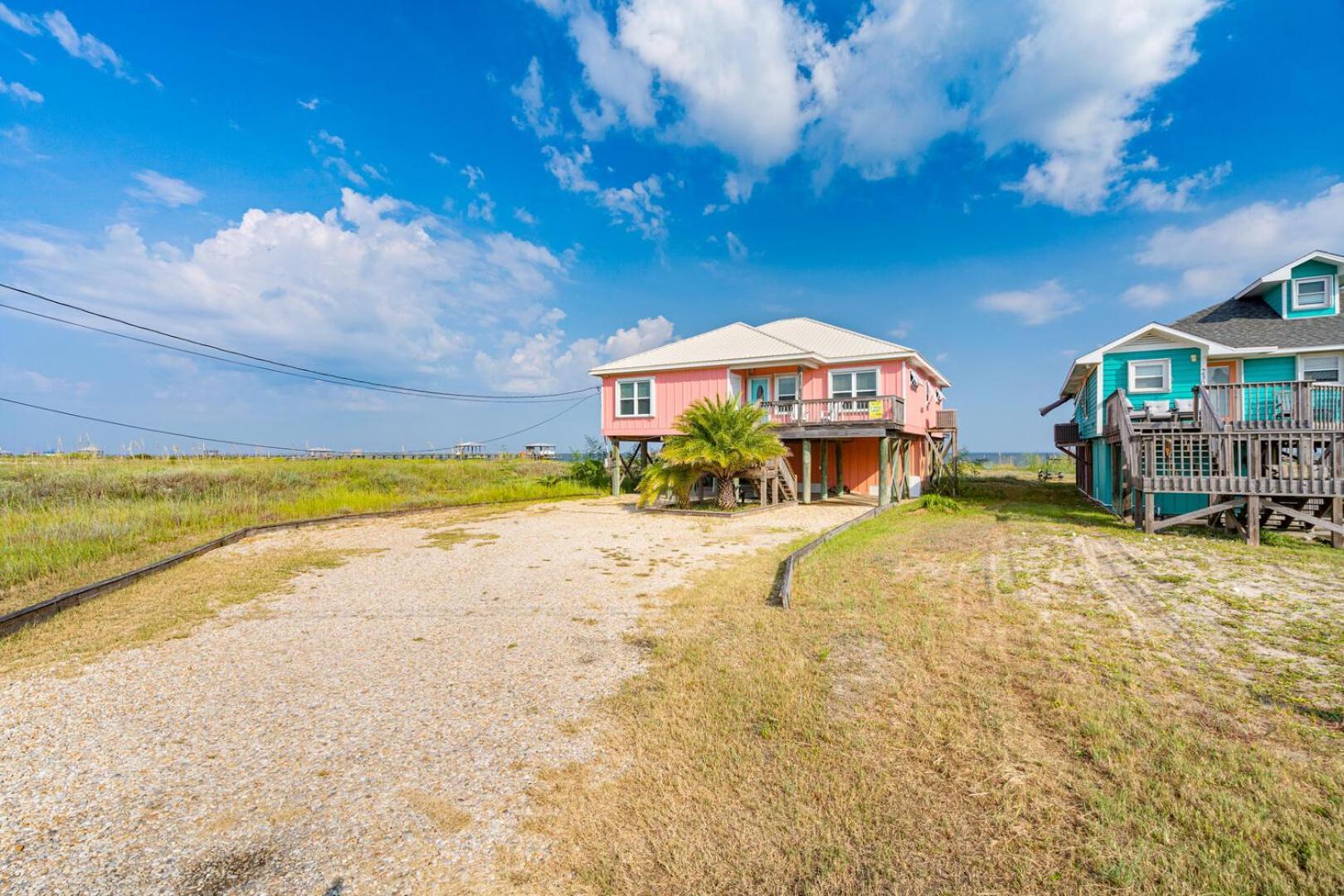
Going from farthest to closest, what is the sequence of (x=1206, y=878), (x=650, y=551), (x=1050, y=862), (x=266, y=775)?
(x=650, y=551)
(x=266, y=775)
(x=1050, y=862)
(x=1206, y=878)

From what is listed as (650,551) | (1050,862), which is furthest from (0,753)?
(650,551)

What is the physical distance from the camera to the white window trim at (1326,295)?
584 inches

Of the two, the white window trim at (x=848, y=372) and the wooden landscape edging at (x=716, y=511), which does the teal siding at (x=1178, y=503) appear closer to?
the white window trim at (x=848, y=372)

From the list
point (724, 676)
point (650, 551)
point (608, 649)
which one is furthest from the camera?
point (650, 551)

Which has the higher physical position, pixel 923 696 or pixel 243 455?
pixel 243 455

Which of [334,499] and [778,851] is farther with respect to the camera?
[334,499]

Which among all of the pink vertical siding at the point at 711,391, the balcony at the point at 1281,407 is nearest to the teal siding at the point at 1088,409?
the balcony at the point at 1281,407

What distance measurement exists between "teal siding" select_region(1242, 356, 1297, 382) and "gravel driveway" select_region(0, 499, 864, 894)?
1750 cm

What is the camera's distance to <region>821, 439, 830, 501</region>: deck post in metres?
19.2

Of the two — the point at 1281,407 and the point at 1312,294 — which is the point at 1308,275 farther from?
the point at 1281,407

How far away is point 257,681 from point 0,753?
128cm

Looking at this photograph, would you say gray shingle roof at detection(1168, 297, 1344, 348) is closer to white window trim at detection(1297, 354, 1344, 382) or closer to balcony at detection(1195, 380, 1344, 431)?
white window trim at detection(1297, 354, 1344, 382)

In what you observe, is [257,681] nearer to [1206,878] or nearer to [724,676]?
[724,676]

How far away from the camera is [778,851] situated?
2455 mm
